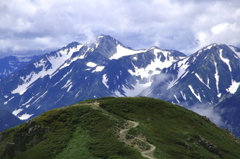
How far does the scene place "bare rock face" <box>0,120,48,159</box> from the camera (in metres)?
81.3

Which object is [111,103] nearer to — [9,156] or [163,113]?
[163,113]

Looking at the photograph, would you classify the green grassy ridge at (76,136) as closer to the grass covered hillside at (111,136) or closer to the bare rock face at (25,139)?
the grass covered hillside at (111,136)

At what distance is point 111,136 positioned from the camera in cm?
7669

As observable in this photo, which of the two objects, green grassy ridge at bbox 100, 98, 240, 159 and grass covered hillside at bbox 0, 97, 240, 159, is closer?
grass covered hillside at bbox 0, 97, 240, 159

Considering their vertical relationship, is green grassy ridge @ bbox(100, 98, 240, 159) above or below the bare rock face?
above

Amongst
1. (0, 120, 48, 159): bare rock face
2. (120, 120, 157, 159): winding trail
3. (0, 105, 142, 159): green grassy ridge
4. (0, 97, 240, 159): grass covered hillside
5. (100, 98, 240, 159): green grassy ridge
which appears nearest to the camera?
(120, 120, 157, 159): winding trail

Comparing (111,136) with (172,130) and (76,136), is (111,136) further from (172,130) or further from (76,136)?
(172,130)

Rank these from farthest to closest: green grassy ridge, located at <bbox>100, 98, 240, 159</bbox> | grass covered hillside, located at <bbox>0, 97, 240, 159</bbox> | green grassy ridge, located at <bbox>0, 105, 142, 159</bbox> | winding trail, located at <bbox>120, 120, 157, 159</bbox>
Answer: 1. green grassy ridge, located at <bbox>100, 98, 240, 159</bbox>
2. grass covered hillside, located at <bbox>0, 97, 240, 159</bbox>
3. green grassy ridge, located at <bbox>0, 105, 142, 159</bbox>
4. winding trail, located at <bbox>120, 120, 157, 159</bbox>

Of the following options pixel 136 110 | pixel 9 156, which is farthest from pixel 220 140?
pixel 9 156

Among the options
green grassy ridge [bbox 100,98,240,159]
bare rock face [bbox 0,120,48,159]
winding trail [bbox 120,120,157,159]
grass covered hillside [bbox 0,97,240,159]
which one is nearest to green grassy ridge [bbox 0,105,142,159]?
grass covered hillside [bbox 0,97,240,159]

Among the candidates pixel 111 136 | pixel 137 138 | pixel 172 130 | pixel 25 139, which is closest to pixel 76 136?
pixel 111 136

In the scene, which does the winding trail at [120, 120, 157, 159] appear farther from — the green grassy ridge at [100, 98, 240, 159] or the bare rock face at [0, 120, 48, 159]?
the bare rock face at [0, 120, 48, 159]

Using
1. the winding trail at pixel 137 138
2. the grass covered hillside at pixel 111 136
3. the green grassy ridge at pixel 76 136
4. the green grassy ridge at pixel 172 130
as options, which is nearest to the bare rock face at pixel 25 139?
the grass covered hillside at pixel 111 136

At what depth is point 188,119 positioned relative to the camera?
10650cm
